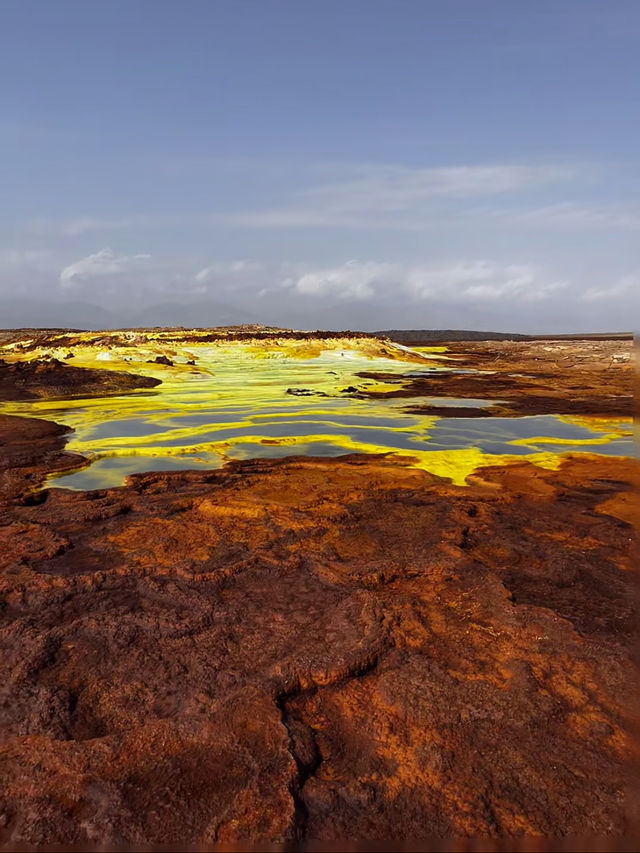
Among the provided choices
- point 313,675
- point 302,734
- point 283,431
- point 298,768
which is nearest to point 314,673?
point 313,675

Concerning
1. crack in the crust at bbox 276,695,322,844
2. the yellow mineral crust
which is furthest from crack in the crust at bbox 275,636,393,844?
the yellow mineral crust

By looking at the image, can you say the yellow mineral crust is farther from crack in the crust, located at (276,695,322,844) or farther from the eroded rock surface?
crack in the crust, located at (276,695,322,844)

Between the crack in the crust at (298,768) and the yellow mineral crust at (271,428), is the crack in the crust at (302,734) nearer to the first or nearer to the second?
the crack in the crust at (298,768)

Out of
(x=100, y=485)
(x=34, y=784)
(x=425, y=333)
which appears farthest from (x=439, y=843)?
(x=425, y=333)

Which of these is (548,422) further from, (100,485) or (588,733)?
(588,733)

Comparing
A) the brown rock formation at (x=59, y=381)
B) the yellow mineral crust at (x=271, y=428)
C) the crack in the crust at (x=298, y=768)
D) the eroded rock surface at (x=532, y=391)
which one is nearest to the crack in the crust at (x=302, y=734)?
the crack in the crust at (x=298, y=768)
